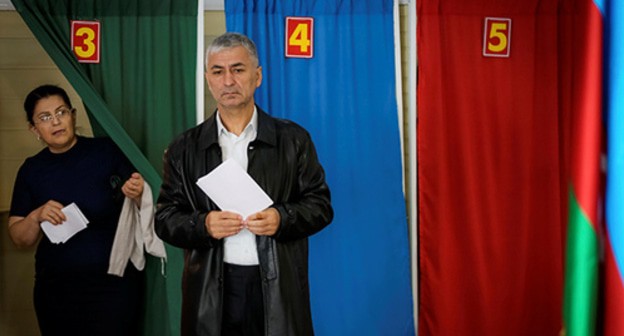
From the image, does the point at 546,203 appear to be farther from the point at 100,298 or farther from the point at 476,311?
the point at 100,298

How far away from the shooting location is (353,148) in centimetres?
338

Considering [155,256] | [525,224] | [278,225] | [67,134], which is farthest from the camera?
[525,224]

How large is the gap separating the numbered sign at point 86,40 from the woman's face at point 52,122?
331mm

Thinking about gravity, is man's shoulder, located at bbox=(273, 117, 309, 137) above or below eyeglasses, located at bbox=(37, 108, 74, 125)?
below

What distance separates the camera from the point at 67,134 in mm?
2938

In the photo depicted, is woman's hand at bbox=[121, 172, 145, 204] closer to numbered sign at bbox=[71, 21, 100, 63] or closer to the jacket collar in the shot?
numbered sign at bbox=[71, 21, 100, 63]

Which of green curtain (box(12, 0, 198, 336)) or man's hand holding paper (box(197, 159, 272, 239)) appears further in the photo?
green curtain (box(12, 0, 198, 336))

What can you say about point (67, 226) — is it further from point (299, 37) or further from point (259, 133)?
point (299, 37)

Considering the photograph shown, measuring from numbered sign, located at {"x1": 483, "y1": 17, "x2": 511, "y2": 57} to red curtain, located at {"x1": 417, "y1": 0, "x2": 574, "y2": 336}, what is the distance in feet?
0.06

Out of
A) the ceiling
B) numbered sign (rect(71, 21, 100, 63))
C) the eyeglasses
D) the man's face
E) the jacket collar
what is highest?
the ceiling

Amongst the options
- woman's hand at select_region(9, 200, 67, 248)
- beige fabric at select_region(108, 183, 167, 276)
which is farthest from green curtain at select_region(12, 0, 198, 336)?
woman's hand at select_region(9, 200, 67, 248)

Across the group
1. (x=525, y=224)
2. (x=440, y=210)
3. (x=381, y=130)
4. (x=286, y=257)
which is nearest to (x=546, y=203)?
(x=525, y=224)

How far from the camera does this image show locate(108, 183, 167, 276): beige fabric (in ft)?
9.84

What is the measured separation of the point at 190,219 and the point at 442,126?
170 cm
